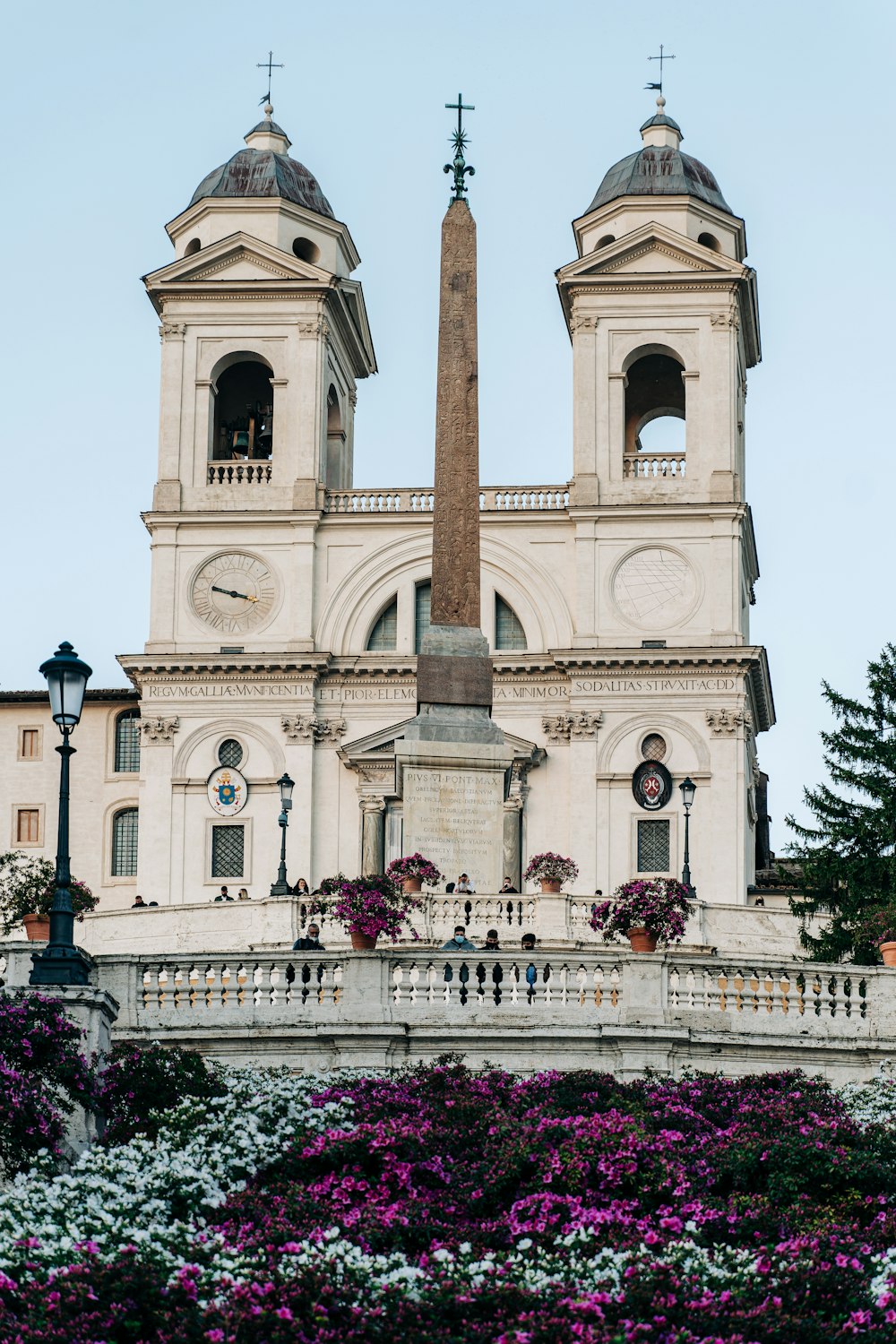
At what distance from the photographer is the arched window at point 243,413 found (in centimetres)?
7831

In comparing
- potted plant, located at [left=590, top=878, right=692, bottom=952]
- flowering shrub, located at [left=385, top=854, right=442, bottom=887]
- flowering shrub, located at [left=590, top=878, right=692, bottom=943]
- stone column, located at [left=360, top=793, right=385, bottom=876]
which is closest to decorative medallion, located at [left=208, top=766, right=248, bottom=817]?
stone column, located at [left=360, top=793, right=385, bottom=876]

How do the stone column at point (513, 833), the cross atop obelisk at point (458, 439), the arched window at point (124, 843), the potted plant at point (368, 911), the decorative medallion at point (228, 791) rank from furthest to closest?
the arched window at point (124, 843) < the decorative medallion at point (228, 791) < the stone column at point (513, 833) < the cross atop obelisk at point (458, 439) < the potted plant at point (368, 911)

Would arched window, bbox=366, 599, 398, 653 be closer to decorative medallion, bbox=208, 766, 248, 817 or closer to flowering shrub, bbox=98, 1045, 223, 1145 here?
decorative medallion, bbox=208, 766, 248, 817

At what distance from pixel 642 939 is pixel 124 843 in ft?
152

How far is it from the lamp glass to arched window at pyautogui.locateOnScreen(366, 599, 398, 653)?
47942 millimetres

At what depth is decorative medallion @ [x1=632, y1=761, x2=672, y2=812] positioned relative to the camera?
7231 centimetres

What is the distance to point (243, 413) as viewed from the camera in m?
79.3

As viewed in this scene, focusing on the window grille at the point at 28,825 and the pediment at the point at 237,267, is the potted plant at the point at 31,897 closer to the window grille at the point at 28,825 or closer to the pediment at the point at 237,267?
the window grille at the point at 28,825

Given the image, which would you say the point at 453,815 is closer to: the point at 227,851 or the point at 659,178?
the point at 227,851

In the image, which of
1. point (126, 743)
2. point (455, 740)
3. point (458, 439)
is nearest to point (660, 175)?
point (126, 743)

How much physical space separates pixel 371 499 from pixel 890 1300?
57.5 meters

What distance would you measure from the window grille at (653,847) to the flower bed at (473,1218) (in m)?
43.3

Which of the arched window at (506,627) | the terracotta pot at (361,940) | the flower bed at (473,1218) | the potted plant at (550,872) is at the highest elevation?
the arched window at (506,627)

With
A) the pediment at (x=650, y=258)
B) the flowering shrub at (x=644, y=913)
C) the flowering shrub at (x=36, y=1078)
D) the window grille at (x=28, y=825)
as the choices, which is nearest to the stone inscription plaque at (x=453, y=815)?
the flowering shrub at (x=644, y=913)
